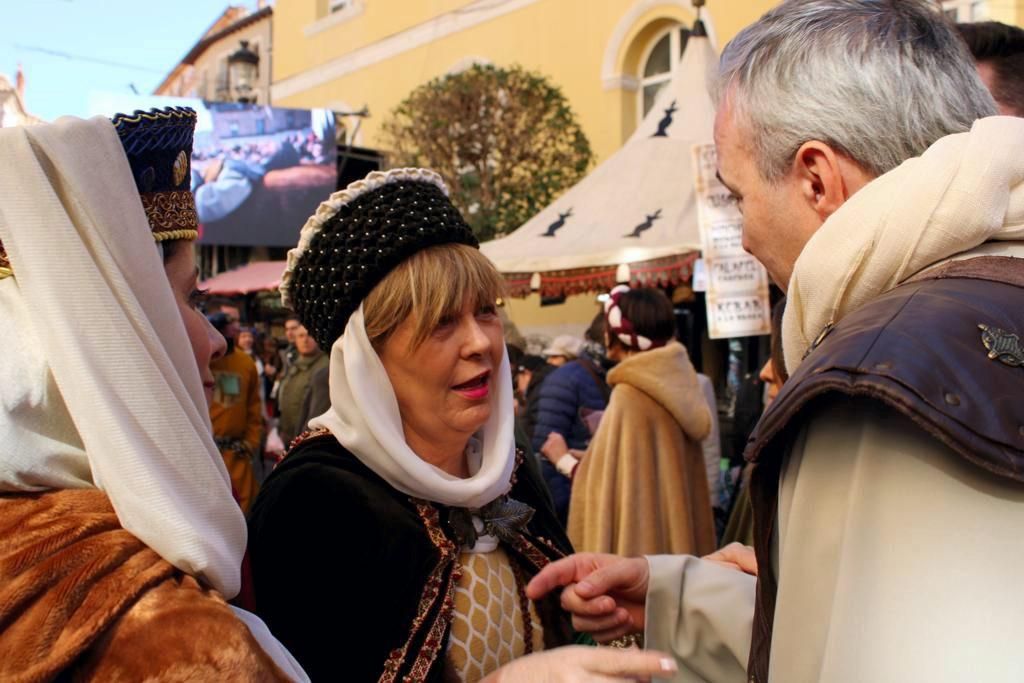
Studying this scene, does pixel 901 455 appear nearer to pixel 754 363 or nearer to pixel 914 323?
pixel 914 323

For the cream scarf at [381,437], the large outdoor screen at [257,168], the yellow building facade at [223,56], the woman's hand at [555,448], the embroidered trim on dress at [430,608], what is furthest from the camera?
the yellow building facade at [223,56]

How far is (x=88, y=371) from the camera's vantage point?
1.19 metres

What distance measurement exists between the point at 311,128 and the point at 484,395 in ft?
51.2

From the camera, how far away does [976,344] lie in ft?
3.47

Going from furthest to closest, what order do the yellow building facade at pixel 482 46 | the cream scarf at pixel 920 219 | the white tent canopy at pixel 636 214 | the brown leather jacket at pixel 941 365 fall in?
the yellow building facade at pixel 482 46, the white tent canopy at pixel 636 214, the cream scarf at pixel 920 219, the brown leather jacket at pixel 941 365

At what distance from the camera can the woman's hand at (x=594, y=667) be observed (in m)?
1.29

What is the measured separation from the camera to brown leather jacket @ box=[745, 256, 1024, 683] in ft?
3.29

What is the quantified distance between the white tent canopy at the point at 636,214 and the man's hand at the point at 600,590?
5175 millimetres

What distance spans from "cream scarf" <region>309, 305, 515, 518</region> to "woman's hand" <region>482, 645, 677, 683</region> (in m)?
0.63

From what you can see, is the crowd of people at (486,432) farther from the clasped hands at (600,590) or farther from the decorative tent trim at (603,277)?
the decorative tent trim at (603,277)

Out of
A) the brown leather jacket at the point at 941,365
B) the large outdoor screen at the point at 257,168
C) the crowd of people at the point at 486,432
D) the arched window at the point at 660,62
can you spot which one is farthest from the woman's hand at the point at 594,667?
the large outdoor screen at the point at 257,168

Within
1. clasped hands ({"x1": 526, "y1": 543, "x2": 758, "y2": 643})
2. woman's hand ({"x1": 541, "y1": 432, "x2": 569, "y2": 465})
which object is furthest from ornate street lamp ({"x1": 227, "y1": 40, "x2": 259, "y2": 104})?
clasped hands ({"x1": 526, "y1": 543, "x2": 758, "y2": 643})

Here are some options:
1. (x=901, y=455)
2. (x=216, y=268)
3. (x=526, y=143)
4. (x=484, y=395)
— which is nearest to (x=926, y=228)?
(x=901, y=455)

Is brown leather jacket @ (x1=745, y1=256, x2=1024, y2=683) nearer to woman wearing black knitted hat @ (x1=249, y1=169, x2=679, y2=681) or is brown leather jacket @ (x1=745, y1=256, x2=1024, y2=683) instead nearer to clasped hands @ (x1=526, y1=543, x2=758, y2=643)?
clasped hands @ (x1=526, y1=543, x2=758, y2=643)
